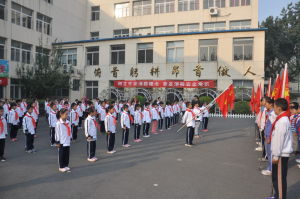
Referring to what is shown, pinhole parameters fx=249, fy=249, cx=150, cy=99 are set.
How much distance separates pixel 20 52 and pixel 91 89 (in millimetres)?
7845

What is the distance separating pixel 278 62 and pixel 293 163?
25.9 m

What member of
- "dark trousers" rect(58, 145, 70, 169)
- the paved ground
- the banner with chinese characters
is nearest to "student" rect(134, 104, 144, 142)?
the paved ground

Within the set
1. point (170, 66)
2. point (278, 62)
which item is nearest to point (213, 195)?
point (170, 66)

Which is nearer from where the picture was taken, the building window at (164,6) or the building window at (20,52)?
the building window at (20,52)

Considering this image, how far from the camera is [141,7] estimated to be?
3200cm

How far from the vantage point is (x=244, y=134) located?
1205 cm

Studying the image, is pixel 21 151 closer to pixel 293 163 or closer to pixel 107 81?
pixel 293 163

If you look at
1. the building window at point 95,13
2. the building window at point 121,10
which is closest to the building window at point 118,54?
the building window at point 121,10

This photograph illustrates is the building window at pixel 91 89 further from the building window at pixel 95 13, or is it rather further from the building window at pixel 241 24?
the building window at pixel 241 24

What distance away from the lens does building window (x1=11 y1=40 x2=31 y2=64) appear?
77.0 ft

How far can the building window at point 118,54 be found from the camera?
26562mm

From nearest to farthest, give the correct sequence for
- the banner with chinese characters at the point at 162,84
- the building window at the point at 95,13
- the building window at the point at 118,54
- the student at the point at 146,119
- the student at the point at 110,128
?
the student at the point at 110,128 < the student at the point at 146,119 < the banner with chinese characters at the point at 162,84 < the building window at the point at 118,54 < the building window at the point at 95,13

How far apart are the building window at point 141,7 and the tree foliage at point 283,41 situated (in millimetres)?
14188

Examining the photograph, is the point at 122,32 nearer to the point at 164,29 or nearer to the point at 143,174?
the point at 164,29
